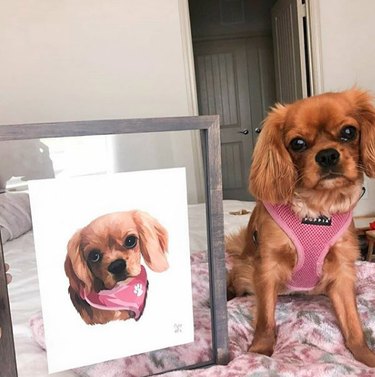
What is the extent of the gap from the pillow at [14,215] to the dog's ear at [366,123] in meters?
0.70

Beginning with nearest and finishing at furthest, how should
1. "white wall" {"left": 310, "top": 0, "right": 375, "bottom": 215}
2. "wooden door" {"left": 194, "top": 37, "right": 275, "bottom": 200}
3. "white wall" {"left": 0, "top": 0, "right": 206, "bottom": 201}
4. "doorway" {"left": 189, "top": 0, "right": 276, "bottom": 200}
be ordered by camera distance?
"white wall" {"left": 0, "top": 0, "right": 206, "bottom": 201} → "white wall" {"left": 310, "top": 0, "right": 375, "bottom": 215} → "doorway" {"left": 189, "top": 0, "right": 276, "bottom": 200} → "wooden door" {"left": 194, "top": 37, "right": 275, "bottom": 200}

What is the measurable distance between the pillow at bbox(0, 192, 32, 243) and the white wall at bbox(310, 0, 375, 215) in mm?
2912

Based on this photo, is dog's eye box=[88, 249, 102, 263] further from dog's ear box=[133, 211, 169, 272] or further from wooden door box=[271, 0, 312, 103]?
wooden door box=[271, 0, 312, 103]

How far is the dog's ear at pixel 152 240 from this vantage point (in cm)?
66

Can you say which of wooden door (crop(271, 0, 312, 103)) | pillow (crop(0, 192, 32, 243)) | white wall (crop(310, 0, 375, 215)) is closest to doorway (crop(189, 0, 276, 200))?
wooden door (crop(271, 0, 312, 103))

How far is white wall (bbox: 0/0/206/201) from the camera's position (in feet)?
9.57

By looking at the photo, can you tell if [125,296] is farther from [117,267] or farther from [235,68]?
[235,68]

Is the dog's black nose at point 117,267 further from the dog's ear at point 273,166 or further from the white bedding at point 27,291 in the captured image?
the dog's ear at point 273,166

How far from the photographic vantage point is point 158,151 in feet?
2.16

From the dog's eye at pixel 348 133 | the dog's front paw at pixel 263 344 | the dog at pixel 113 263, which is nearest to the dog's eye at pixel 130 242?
the dog at pixel 113 263

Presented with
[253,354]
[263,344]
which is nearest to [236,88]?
[263,344]

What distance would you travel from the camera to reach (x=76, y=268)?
2.05 ft

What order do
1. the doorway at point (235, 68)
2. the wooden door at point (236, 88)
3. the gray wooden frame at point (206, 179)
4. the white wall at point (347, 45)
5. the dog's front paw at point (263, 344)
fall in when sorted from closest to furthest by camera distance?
the gray wooden frame at point (206, 179) → the dog's front paw at point (263, 344) → the white wall at point (347, 45) → the doorway at point (235, 68) → the wooden door at point (236, 88)

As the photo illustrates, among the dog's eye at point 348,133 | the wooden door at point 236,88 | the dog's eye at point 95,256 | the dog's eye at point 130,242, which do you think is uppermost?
the wooden door at point 236,88
